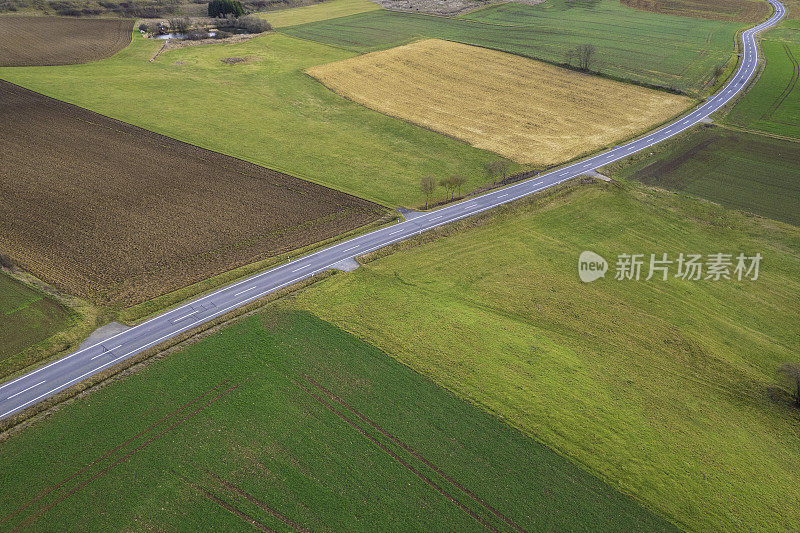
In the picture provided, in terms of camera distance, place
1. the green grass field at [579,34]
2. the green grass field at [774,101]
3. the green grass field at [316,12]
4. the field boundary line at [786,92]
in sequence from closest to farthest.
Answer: the green grass field at [774,101] → the field boundary line at [786,92] → the green grass field at [579,34] → the green grass field at [316,12]

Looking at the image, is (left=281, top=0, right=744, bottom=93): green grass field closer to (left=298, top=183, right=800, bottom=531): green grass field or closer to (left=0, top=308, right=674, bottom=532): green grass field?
(left=298, top=183, right=800, bottom=531): green grass field

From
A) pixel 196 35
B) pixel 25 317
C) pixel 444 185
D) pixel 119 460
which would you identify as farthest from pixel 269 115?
pixel 119 460

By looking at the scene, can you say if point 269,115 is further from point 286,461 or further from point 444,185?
point 286,461

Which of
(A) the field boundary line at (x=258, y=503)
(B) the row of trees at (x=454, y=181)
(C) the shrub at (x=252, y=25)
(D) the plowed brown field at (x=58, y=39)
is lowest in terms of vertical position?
(A) the field boundary line at (x=258, y=503)

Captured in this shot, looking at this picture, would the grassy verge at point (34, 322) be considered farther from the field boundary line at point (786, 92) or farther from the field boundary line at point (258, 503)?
the field boundary line at point (786, 92)

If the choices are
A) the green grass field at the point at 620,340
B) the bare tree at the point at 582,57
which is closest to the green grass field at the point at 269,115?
the green grass field at the point at 620,340

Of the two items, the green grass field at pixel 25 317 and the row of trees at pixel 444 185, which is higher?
the row of trees at pixel 444 185

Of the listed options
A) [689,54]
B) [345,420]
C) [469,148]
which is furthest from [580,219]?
[689,54]
